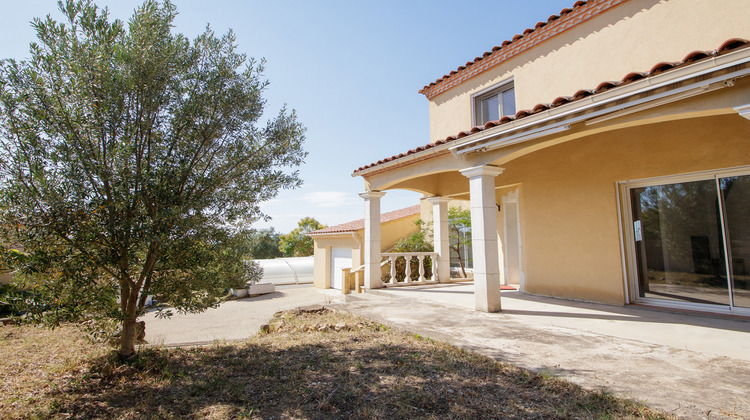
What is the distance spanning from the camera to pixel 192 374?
15.4 ft

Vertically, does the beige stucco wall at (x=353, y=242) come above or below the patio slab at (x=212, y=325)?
above

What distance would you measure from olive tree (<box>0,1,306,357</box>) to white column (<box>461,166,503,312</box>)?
13.0ft

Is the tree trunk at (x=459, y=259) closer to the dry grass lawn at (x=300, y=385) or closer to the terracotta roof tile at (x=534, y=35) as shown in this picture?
the terracotta roof tile at (x=534, y=35)

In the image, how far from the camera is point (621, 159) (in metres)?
7.01

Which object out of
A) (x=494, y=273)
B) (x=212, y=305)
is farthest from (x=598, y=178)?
(x=212, y=305)

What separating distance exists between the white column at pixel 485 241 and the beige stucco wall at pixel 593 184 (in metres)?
2.16

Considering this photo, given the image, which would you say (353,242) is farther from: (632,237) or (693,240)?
(693,240)

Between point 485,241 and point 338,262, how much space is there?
13.9 metres

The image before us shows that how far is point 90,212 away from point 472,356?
470 centimetres

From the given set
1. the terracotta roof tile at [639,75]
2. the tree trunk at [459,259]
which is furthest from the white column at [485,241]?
the tree trunk at [459,259]

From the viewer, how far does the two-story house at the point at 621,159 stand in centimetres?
482

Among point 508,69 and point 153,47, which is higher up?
point 508,69

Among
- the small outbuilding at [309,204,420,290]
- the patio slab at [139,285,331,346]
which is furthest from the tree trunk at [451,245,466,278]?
the patio slab at [139,285,331,346]

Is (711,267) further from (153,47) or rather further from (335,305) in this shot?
(153,47)
